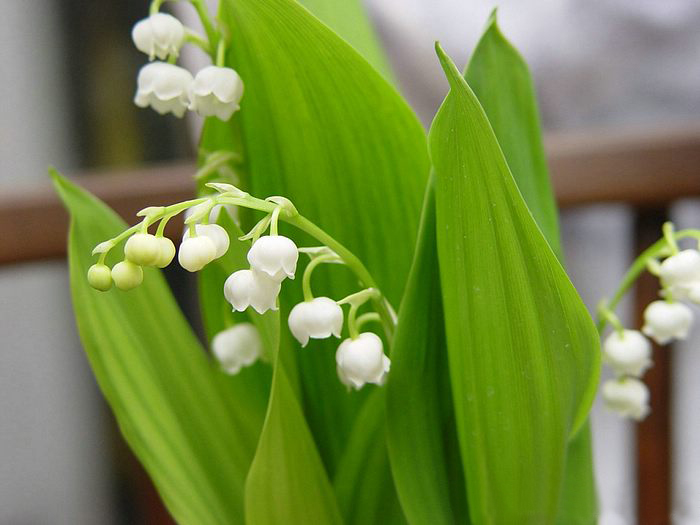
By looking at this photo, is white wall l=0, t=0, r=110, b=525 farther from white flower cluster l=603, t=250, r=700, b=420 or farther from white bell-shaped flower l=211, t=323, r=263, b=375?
white flower cluster l=603, t=250, r=700, b=420

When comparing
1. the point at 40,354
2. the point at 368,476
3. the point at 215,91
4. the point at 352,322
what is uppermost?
the point at 215,91

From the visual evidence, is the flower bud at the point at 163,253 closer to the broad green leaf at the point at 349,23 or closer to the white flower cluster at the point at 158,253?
the white flower cluster at the point at 158,253

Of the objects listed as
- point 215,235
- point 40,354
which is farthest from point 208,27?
point 40,354

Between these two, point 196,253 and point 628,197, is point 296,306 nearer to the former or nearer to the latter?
point 196,253

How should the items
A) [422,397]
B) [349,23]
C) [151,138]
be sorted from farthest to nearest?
[151,138] < [349,23] < [422,397]

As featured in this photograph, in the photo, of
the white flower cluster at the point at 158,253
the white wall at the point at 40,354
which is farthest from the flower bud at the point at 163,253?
the white wall at the point at 40,354

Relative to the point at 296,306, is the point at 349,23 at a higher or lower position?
higher
